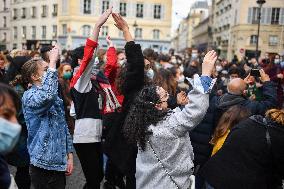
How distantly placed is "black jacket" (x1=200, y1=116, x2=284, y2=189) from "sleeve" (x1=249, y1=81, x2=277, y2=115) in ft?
4.86

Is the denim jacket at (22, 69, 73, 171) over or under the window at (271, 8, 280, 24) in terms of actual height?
under

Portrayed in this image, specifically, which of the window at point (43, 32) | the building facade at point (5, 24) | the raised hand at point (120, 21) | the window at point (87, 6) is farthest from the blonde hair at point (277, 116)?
the building facade at point (5, 24)

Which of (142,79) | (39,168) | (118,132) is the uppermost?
(142,79)

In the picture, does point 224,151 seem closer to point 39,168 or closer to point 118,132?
point 118,132

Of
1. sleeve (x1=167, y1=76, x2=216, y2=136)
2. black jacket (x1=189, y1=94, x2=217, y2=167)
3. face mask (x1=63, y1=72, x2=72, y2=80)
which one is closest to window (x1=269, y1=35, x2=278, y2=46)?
face mask (x1=63, y1=72, x2=72, y2=80)

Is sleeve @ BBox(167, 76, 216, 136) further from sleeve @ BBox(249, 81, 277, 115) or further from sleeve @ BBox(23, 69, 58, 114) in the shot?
sleeve @ BBox(249, 81, 277, 115)

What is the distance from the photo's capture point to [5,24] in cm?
5566

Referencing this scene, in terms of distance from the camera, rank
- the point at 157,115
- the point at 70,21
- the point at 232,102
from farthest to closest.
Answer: the point at 70,21 → the point at 232,102 → the point at 157,115

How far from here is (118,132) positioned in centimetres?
419

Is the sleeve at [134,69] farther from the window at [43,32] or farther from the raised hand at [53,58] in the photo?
the window at [43,32]

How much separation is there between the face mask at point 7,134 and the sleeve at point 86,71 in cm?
225

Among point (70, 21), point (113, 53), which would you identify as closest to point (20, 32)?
point (70, 21)

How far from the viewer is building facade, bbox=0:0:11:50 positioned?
5459 centimetres

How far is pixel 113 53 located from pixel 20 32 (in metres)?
51.2
